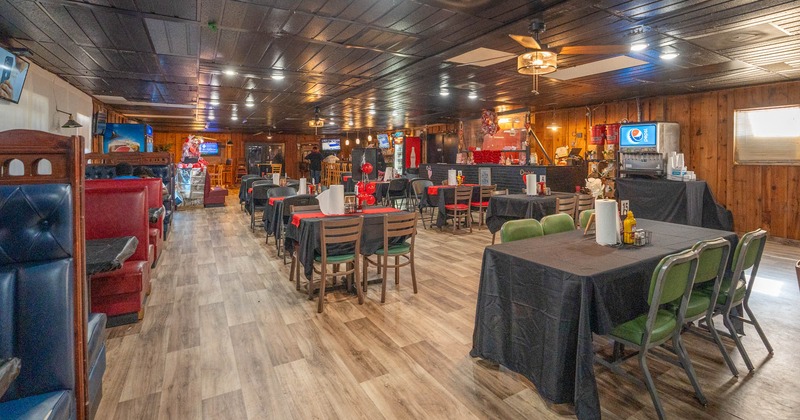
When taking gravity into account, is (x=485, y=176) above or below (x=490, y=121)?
below

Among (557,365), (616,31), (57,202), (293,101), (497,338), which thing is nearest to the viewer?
(57,202)

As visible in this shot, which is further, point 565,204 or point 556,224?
point 565,204

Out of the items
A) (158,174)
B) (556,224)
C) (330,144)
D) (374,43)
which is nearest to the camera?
(556,224)

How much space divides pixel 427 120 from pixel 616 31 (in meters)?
8.97

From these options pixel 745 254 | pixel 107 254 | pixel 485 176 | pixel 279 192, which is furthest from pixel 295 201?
pixel 485 176

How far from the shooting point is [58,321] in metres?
1.52

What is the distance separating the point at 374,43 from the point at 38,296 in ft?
12.3

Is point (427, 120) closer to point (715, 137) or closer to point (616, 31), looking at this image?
point (715, 137)

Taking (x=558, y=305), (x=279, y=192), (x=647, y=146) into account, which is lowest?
(x=558, y=305)

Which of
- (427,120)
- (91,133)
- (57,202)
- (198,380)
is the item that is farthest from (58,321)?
(427,120)

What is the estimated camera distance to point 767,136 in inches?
267

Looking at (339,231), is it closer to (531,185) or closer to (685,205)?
(531,185)

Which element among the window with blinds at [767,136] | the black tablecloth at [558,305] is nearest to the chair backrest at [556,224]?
the black tablecloth at [558,305]

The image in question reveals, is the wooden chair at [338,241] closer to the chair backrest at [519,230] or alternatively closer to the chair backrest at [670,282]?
the chair backrest at [519,230]
